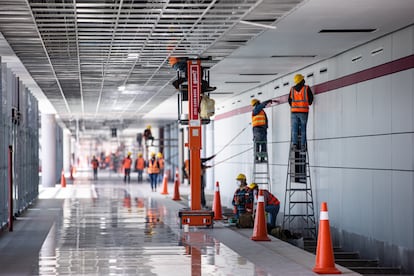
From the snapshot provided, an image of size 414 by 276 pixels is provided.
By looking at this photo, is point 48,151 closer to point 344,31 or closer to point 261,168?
point 261,168

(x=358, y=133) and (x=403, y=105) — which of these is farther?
(x=358, y=133)

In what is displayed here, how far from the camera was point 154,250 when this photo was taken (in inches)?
530

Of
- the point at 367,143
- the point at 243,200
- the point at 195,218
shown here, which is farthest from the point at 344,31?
the point at 243,200

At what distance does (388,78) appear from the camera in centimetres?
1527

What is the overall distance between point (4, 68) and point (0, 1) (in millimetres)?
7723

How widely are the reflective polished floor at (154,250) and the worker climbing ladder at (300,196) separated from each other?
301 cm

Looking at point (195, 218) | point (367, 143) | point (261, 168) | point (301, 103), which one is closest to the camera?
point (367, 143)

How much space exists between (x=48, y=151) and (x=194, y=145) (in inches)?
1085

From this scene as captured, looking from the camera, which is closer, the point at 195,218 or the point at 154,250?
the point at 154,250

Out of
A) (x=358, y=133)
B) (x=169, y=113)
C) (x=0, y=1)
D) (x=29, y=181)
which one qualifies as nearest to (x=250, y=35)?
(x=358, y=133)

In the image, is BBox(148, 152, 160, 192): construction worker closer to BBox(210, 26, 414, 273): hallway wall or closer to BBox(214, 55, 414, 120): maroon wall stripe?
BBox(210, 26, 414, 273): hallway wall

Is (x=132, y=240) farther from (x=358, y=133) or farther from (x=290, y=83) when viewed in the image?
(x=290, y=83)

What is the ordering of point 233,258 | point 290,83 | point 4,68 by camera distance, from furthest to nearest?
1. point 290,83
2. point 4,68
3. point 233,258

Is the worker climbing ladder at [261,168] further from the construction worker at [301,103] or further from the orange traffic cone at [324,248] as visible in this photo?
the orange traffic cone at [324,248]
